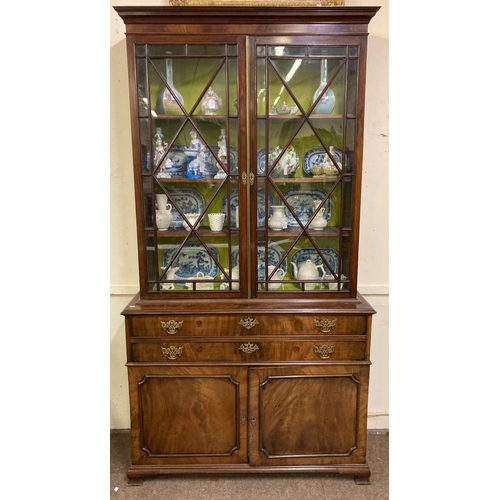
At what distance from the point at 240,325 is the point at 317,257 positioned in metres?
0.48

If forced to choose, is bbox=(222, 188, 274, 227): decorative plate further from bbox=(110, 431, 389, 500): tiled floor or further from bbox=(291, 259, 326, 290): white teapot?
bbox=(110, 431, 389, 500): tiled floor

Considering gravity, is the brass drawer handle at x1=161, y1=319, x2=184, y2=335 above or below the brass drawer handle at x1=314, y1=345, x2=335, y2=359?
above

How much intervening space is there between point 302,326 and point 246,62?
115 cm

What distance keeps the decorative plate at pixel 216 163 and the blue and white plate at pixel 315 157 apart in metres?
0.32

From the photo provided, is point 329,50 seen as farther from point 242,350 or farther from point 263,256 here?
point 242,350

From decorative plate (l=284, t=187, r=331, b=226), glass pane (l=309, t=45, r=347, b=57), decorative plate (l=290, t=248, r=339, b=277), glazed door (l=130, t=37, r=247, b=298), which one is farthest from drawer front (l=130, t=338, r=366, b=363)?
glass pane (l=309, t=45, r=347, b=57)

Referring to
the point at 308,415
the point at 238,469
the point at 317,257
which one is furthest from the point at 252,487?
the point at 317,257

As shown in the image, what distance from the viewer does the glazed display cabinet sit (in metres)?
1.61

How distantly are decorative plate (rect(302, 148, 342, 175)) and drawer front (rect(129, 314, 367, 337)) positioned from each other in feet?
2.18

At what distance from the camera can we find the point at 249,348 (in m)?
1.67

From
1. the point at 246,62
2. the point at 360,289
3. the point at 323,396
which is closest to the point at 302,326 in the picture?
the point at 323,396

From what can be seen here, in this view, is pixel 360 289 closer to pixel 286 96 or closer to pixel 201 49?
pixel 286 96

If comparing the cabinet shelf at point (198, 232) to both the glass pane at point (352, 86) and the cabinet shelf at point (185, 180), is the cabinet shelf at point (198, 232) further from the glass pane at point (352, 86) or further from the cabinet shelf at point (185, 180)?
the glass pane at point (352, 86)

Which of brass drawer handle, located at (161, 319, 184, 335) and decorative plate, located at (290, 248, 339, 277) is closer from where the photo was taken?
brass drawer handle, located at (161, 319, 184, 335)
